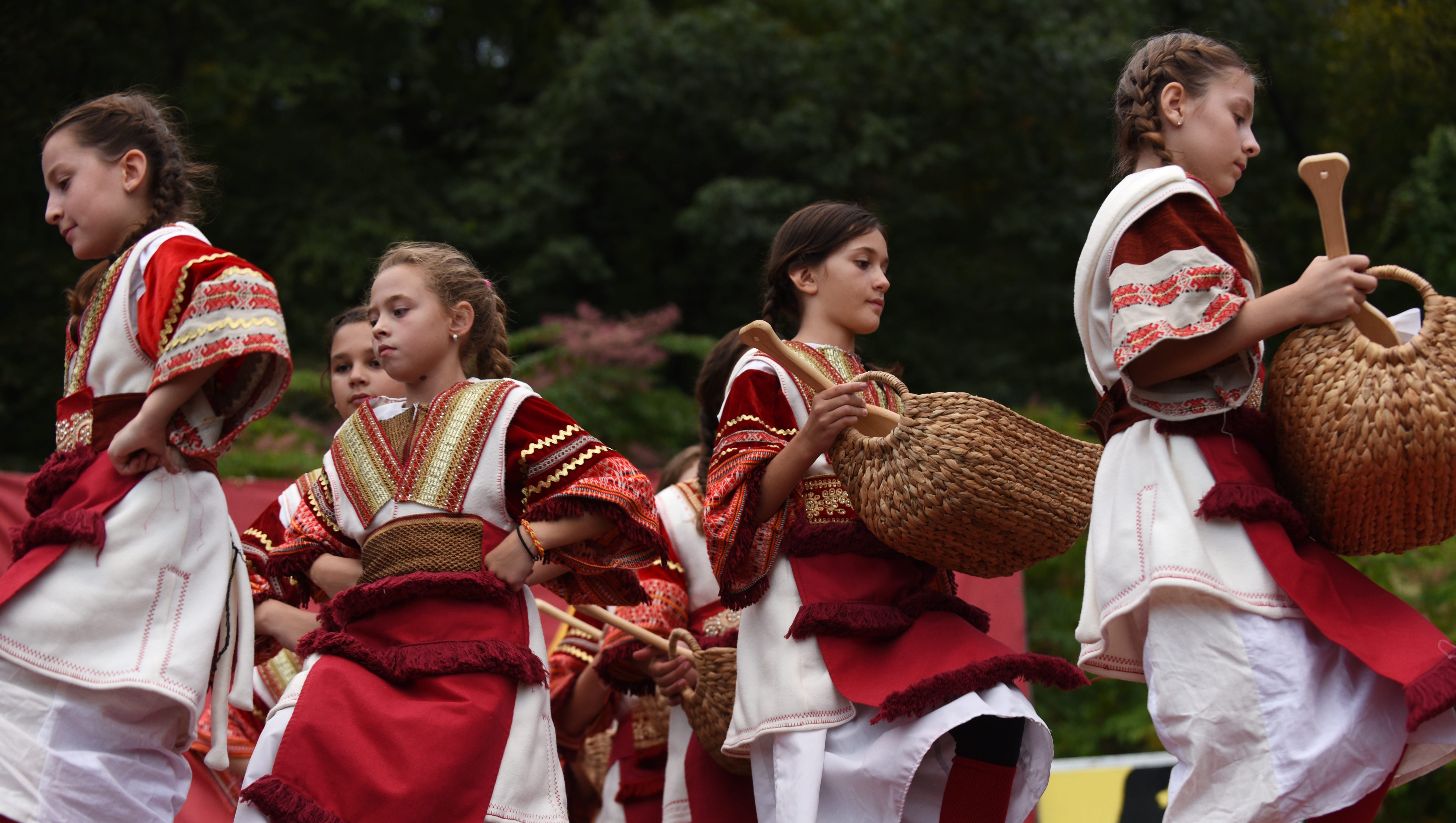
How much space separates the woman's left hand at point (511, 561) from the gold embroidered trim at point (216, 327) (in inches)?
23.2

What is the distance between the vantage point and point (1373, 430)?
74.9 inches

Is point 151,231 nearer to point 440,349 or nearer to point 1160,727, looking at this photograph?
point 440,349

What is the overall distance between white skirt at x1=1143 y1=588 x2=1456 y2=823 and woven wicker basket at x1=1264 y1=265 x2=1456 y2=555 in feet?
0.66

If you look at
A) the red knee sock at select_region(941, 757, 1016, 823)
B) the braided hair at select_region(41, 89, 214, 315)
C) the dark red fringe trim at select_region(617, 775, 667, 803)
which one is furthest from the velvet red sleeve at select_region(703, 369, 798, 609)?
the braided hair at select_region(41, 89, 214, 315)

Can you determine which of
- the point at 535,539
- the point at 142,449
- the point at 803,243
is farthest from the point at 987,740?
the point at 142,449

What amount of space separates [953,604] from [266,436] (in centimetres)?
554

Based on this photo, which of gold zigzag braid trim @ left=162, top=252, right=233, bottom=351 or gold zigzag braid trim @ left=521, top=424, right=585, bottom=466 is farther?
gold zigzag braid trim @ left=521, top=424, right=585, bottom=466

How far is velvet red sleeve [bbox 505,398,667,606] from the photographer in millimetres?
2471

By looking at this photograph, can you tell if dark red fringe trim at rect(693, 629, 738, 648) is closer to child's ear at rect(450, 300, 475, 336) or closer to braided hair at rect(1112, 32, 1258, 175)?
child's ear at rect(450, 300, 475, 336)

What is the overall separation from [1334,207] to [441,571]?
1645mm

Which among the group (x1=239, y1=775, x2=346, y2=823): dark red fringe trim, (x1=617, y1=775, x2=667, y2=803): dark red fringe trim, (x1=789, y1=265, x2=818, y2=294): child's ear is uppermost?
(x1=789, y1=265, x2=818, y2=294): child's ear

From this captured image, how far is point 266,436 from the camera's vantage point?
7.18 metres

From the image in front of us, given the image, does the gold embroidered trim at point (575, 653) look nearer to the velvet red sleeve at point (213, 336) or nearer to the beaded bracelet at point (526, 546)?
the beaded bracelet at point (526, 546)

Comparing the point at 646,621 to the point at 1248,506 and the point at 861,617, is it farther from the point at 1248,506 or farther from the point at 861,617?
the point at 1248,506
